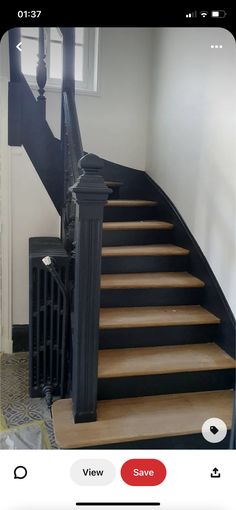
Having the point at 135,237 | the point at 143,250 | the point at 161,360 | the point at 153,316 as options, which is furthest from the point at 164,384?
the point at 135,237

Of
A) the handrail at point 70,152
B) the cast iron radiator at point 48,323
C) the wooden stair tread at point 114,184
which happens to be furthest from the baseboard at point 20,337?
the wooden stair tread at point 114,184

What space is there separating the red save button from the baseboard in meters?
1.11

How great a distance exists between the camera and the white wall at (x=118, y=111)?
1.40m

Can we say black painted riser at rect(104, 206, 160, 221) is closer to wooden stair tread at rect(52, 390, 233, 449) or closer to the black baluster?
the black baluster

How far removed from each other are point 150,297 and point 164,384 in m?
0.35

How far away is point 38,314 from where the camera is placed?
1.48 metres

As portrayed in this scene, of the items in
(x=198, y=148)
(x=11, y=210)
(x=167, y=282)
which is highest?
(x=198, y=148)

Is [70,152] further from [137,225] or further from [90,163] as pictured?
[137,225]

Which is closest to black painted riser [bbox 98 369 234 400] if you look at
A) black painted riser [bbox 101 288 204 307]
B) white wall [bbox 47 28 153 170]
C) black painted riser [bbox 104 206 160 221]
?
black painted riser [bbox 101 288 204 307]

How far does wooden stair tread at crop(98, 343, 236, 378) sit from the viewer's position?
3.84 ft
